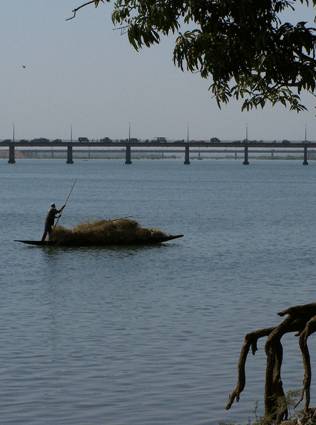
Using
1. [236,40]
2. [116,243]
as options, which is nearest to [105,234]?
[116,243]

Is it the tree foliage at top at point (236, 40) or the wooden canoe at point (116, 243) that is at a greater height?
the tree foliage at top at point (236, 40)

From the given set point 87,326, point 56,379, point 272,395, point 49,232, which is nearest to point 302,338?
point 272,395

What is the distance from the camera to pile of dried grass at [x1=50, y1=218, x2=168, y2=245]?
38406 millimetres

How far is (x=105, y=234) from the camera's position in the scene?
3891cm

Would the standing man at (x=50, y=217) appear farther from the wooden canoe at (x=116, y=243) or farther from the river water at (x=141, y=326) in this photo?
the river water at (x=141, y=326)

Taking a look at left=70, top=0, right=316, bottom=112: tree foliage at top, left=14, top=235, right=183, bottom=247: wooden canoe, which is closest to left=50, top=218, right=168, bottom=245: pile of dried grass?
left=14, top=235, right=183, bottom=247: wooden canoe

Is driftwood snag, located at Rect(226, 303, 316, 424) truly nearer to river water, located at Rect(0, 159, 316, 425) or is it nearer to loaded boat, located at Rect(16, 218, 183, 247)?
river water, located at Rect(0, 159, 316, 425)

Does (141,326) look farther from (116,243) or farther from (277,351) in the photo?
(116,243)

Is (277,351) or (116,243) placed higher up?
(277,351)

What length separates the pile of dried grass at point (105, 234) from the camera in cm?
3841

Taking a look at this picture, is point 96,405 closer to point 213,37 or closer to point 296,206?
point 213,37

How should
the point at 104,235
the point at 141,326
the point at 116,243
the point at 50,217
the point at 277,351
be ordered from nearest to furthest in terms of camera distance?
the point at 277,351 < the point at 141,326 < the point at 50,217 < the point at 104,235 < the point at 116,243

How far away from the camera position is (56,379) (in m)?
14.4

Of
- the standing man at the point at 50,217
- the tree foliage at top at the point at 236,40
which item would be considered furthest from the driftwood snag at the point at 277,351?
the standing man at the point at 50,217
